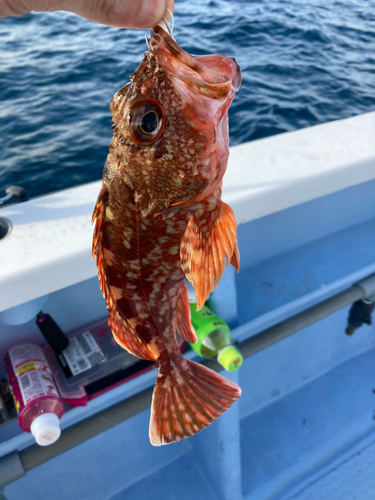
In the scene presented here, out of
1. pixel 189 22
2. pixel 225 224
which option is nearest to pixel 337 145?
pixel 225 224

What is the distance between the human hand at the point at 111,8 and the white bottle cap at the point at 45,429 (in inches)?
70.7

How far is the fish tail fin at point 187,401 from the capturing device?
153 cm

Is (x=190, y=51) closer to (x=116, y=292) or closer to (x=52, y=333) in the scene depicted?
(x=52, y=333)

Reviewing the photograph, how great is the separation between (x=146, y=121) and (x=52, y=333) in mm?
1720

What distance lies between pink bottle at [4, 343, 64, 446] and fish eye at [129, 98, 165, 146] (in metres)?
1.56

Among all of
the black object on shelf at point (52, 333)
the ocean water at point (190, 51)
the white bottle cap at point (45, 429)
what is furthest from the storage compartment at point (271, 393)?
the ocean water at point (190, 51)

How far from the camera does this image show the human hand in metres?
1.00

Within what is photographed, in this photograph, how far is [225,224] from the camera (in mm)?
1258

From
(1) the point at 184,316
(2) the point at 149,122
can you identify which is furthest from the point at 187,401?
(2) the point at 149,122

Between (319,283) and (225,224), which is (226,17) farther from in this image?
(225,224)

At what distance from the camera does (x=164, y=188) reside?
1.23 metres

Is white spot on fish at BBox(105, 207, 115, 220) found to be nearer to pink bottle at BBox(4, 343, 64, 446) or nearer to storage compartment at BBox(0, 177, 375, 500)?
pink bottle at BBox(4, 343, 64, 446)

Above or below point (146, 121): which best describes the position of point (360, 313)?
below

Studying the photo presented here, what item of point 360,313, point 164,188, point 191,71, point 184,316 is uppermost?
point 191,71
